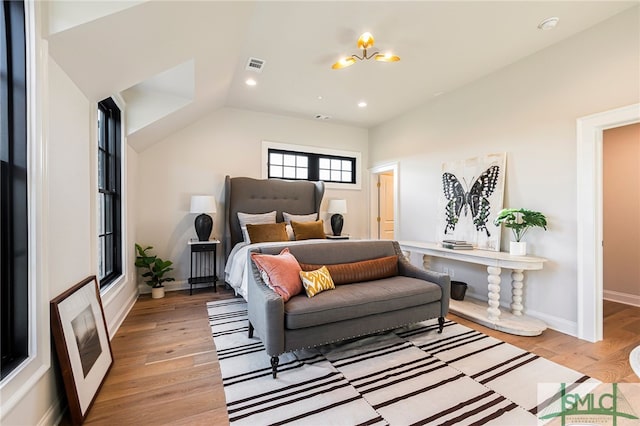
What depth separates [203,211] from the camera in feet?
13.0

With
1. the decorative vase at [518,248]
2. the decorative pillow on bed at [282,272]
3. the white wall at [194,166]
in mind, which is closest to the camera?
the decorative pillow on bed at [282,272]

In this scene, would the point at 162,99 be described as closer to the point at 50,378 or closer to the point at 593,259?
the point at 50,378

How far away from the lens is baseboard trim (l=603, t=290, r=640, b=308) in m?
3.42

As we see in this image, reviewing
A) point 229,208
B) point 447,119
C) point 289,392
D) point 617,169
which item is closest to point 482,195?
point 447,119

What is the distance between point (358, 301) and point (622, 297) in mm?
3919

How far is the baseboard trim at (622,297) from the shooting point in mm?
3418

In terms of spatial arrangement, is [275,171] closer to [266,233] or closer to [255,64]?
[266,233]

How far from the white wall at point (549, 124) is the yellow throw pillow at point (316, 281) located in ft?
7.69

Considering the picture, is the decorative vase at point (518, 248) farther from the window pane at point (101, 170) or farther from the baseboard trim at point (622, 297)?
the window pane at point (101, 170)

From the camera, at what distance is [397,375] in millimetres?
1979

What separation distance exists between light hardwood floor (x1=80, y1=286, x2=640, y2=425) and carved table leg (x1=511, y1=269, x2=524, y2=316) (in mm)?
373

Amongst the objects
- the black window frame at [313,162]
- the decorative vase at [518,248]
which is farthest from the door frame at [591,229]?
the black window frame at [313,162]

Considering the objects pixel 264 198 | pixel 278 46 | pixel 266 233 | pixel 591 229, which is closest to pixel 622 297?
pixel 591 229

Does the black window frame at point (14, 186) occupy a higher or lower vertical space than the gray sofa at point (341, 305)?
higher
